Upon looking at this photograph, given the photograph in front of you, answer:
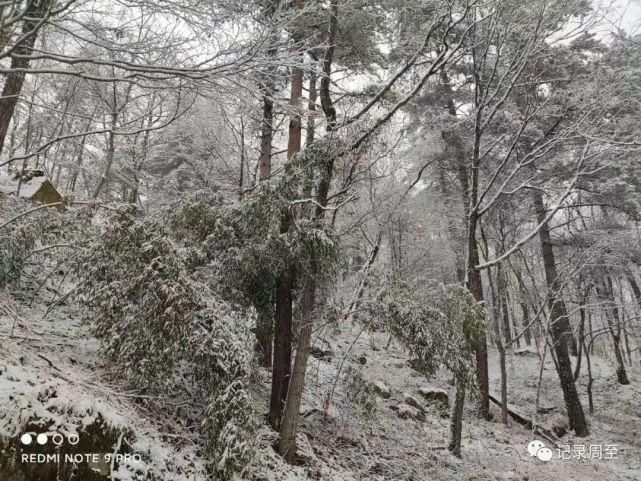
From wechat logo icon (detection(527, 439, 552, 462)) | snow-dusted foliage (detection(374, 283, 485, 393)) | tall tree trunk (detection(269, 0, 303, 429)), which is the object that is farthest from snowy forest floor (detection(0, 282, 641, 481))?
snow-dusted foliage (detection(374, 283, 485, 393))

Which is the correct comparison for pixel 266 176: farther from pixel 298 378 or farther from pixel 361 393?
pixel 361 393

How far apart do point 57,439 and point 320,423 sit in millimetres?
4707

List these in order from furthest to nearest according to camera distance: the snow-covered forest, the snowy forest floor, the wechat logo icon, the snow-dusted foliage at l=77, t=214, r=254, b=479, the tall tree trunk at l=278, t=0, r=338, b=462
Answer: the wechat logo icon < the tall tree trunk at l=278, t=0, r=338, b=462 < the snow-dusted foliage at l=77, t=214, r=254, b=479 < the snow-covered forest < the snowy forest floor

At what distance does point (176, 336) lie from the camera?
4496 millimetres

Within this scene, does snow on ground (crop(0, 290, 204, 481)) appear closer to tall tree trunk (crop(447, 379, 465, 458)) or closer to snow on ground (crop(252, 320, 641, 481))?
snow on ground (crop(252, 320, 641, 481))

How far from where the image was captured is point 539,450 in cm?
888

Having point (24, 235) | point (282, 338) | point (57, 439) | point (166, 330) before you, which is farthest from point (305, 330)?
point (24, 235)

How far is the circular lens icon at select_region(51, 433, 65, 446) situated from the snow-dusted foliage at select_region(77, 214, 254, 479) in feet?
3.93

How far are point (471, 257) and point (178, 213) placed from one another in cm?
576

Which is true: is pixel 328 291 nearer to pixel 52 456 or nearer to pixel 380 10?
pixel 52 456

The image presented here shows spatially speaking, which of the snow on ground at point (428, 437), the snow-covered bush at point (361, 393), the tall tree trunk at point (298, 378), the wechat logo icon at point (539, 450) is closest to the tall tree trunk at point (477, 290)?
the snow on ground at point (428, 437)

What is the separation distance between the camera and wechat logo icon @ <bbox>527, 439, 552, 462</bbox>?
341 inches

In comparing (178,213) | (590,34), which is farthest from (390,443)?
(590,34)

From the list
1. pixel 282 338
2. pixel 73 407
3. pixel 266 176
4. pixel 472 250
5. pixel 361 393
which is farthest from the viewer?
pixel 266 176
